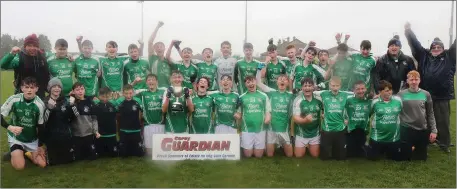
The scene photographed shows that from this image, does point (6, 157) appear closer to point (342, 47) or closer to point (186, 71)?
point (186, 71)

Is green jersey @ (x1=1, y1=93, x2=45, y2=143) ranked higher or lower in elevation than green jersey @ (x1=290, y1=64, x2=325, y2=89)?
lower

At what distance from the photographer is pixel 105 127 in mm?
6445

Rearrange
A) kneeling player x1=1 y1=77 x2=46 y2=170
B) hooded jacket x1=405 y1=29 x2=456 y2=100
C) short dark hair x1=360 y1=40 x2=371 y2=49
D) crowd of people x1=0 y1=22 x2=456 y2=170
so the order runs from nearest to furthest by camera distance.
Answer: kneeling player x1=1 y1=77 x2=46 y2=170 → crowd of people x1=0 y1=22 x2=456 y2=170 → hooded jacket x1=405 y1=29 x2=456 y2=100 → short dark hair x1=360 y1=40 x2=371 y2=49

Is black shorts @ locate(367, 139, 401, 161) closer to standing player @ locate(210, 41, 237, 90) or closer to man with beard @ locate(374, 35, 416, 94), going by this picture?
man with beard @ locate(374, 35, 416, 94)

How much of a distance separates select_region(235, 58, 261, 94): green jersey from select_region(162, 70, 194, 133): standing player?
1.54 meters

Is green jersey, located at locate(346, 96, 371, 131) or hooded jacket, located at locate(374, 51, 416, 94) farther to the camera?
hooded jacket, located at locate(374, 51, 416, 94)

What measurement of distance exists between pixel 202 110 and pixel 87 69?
224 centimetres

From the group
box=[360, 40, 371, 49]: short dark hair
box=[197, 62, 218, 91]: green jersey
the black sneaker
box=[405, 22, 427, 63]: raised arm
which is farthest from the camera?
box=[197, 62, 218, 91]: green jersey

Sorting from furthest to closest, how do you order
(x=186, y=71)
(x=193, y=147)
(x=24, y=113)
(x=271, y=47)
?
(x=186, y=71) < (x=271, y=47) < (x=193, y=147) < (x=24, y=113)

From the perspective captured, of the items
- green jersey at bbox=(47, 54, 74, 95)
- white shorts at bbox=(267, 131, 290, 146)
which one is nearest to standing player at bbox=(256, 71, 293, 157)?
white shorts at bbox=(267, 131, 290, 146)

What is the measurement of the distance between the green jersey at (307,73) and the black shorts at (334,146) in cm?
140

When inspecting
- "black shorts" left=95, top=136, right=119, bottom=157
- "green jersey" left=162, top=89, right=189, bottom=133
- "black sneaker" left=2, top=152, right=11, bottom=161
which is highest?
"green jersey" left=162, top=89, right=189, bottom=133

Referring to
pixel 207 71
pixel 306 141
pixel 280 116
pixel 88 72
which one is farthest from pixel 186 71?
pixel 306 141

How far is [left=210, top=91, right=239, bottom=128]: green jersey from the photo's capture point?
264 inches
